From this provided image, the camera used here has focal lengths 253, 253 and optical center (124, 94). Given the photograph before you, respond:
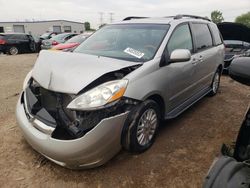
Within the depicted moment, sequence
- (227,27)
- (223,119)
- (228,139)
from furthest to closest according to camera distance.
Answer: (227,27), (223,119), (228,139)

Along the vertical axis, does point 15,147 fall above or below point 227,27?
below

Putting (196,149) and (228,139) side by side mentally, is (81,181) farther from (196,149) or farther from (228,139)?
(228,139)

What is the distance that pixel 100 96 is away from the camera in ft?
8.67

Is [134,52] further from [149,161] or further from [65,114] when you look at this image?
[149,161]

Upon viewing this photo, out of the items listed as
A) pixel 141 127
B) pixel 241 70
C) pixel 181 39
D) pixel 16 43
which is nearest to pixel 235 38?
pixel 181 39

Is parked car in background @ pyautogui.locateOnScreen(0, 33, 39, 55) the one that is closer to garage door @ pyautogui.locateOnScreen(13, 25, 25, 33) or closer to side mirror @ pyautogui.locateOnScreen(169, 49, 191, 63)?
side mirror @ pyautogui.locateOnScreen(169, 49, 191, 63)

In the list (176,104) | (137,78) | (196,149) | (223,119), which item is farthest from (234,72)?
(223,119)

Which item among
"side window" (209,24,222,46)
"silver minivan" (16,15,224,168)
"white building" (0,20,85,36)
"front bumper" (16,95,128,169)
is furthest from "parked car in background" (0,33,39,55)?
"white building" (0,20,85,36)

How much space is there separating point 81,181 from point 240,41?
8476 millimetres

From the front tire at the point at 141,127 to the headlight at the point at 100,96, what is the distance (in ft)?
1.06

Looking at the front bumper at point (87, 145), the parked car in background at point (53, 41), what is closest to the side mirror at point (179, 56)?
the front bumper at point (87, 145)

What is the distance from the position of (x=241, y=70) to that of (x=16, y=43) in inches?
700

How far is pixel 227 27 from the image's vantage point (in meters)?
9.13

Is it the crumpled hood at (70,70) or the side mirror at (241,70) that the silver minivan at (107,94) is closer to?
the crumpled hood at (70,70)
